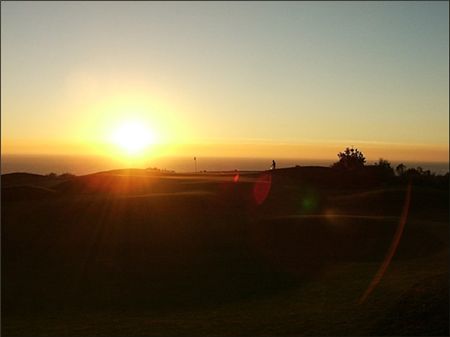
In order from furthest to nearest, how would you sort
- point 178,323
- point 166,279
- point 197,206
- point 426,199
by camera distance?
1. point 426,199
2. point 197,206
3. point 166,279
4. point 178,323

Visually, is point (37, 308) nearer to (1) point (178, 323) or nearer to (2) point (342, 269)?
(1) point (178, 323)

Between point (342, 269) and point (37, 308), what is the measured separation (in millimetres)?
11172

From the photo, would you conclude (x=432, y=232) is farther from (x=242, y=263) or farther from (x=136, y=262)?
(x=136, y=262)

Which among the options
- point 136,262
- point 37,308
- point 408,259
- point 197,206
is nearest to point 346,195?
point 197,206

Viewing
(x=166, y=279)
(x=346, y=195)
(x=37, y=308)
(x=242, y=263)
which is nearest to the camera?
(x=37, y=308)

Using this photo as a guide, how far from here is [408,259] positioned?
2386 centimetres

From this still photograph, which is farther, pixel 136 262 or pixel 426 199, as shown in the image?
pixel 426 199

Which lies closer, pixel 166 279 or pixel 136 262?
pixel 166 279

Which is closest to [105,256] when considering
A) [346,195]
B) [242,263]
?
[242,263]

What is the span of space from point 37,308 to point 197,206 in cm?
1612

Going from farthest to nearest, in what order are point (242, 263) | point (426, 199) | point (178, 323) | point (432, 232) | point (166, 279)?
1. point (426, 199)
2. point (432, 232)
3. point (242, 263)
4. point (166, 279)
5. point (178, 323)

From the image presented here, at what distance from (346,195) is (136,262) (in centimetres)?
2389

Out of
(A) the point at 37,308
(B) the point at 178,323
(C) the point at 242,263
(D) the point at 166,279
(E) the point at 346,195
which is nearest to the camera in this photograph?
(B) the point at 178,323

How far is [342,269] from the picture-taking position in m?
22.5
